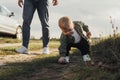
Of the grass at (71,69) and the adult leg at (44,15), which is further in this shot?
the adult leg at (44,15)

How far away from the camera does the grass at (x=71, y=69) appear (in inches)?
289

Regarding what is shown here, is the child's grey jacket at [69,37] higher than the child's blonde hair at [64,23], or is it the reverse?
the child's blonde hair at [64,23]

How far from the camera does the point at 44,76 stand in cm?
773

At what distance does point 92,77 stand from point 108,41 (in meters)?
2.63

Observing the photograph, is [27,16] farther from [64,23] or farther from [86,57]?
[64,23]

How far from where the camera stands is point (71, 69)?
8.14 m

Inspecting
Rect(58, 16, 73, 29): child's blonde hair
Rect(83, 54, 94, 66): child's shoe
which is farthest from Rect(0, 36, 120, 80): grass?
Rect(58, 16, 73, 29): child's blonde hair

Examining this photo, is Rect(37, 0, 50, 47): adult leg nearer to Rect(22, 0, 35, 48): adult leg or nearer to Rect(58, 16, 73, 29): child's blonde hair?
Rect(22, 0, 35, 48): adult leg

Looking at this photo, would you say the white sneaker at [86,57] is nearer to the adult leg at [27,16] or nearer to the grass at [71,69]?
the grass at [71,69]

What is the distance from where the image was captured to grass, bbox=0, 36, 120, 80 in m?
7.35

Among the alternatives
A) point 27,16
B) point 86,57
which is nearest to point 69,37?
point 86,57

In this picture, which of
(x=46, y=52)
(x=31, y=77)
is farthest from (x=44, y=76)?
(x=46, y=52)

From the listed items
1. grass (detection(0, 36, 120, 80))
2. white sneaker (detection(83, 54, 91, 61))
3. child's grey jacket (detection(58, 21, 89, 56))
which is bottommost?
grass (detection(0, 36, 120, 80))

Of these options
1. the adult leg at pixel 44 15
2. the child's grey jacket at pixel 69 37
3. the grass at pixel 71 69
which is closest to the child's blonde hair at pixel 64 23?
→ the child's grey jacket at pixel 69 37
